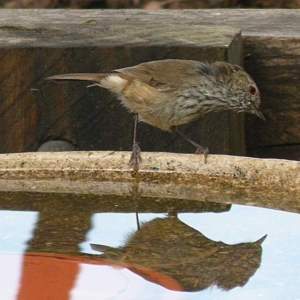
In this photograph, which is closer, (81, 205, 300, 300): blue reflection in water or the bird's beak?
(81, 205, 300, 300): blue reflection in water

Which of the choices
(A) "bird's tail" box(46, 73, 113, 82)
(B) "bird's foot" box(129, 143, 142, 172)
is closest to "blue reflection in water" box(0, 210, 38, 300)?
(B) "bird's foot" box(129, 143, 142, 172)

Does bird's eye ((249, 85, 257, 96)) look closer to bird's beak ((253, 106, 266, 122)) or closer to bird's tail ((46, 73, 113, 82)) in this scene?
bird's beak ((253, 106, 266, 122))

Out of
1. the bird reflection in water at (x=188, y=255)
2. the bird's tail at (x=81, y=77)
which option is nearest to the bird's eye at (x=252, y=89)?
the bird's tail at (x=81, y=77)

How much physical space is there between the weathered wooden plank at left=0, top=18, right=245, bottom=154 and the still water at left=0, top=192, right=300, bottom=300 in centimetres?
80

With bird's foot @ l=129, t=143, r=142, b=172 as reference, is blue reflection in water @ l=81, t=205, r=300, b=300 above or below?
below

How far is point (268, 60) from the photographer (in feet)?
14.9

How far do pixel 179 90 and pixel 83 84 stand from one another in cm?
64

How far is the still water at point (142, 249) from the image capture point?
9.19 ft

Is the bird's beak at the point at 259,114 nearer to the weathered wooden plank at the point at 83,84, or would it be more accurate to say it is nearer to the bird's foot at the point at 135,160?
the weathered wooden plank at the point at 83,84

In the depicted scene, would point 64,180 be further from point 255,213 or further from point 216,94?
point 216,94

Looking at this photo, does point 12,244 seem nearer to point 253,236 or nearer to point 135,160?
point 135,160

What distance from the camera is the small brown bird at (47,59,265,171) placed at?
4453 millimetres

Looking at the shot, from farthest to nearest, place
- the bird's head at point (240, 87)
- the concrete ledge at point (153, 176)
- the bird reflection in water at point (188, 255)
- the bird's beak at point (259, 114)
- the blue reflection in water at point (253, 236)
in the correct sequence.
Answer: the bird's beak at point (259, 114) → the bird's head at point (240, 87) → the concrete ledge at point (153, 176) → the bird reflection in water at point (188, 255) → the blue reflection in water at point (253, 236)

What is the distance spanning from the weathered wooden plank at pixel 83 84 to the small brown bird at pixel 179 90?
69 mm
